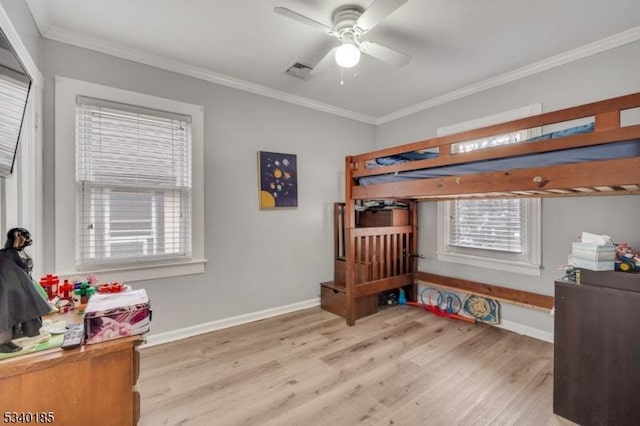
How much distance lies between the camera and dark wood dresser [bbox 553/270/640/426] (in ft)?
4.66

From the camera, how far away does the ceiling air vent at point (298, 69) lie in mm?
2586

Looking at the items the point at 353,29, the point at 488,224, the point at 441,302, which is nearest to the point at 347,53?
the point at 353,29

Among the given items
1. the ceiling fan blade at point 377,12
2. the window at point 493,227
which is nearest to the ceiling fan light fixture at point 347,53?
the ceiling fan blade at point 377,12

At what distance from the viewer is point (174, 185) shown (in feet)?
8.46

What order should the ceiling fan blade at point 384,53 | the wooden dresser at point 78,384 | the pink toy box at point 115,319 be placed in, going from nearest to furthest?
the wooden dresser at point 78,384 < the pink toy box at point 115,319 < the ceiling fan blade at point 384,53

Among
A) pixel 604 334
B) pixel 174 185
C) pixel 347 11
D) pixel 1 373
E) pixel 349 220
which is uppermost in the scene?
pixel 347 11

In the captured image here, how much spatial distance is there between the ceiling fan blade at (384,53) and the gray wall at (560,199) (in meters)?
1.45

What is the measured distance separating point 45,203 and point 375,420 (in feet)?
8.70

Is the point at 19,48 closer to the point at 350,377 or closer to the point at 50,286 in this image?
the point at 50,286

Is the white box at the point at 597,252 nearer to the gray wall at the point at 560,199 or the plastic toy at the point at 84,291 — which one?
the gray wall at the point at 560,199

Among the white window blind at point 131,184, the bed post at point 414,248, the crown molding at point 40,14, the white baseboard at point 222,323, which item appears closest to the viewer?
the crown molding at point 40,14

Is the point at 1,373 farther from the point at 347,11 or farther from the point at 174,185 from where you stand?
the point at 347,11

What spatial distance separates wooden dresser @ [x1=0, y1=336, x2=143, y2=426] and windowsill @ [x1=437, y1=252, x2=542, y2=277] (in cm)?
306

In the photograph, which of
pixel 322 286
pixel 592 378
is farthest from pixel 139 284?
pixel 592 378
